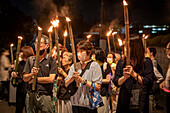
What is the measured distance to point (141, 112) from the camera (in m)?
2.75

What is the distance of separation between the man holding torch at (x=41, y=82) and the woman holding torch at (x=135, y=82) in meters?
1.40

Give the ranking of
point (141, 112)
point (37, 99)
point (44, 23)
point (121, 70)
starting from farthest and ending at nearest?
point (44, 23) < point (37, 99) < point (121, 70) < point (141, 112)

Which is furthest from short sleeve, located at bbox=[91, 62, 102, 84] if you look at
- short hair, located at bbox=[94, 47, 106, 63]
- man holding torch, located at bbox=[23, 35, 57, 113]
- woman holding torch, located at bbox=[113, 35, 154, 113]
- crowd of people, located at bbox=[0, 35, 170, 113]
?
short hair, located at bbox=[94, 47, 106, 63]

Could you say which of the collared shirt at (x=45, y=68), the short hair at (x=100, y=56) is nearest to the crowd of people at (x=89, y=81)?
the collared shirt at (x=45, y=68)

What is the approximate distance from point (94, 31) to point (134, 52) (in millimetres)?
9915

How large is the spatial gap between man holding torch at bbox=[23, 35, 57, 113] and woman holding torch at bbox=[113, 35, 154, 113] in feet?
4.60

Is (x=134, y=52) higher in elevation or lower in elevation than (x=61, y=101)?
higher

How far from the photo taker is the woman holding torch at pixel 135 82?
2760 millimetres

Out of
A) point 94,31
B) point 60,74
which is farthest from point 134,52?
point 94,31

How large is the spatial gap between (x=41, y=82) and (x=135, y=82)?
69.4 inches

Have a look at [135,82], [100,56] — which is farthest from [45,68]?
[135,82]

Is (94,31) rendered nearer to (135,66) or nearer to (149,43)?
(149,43)

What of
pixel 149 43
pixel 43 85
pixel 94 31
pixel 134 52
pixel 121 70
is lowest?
pixel 43 85

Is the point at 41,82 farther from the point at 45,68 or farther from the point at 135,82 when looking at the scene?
the point at 135,82
